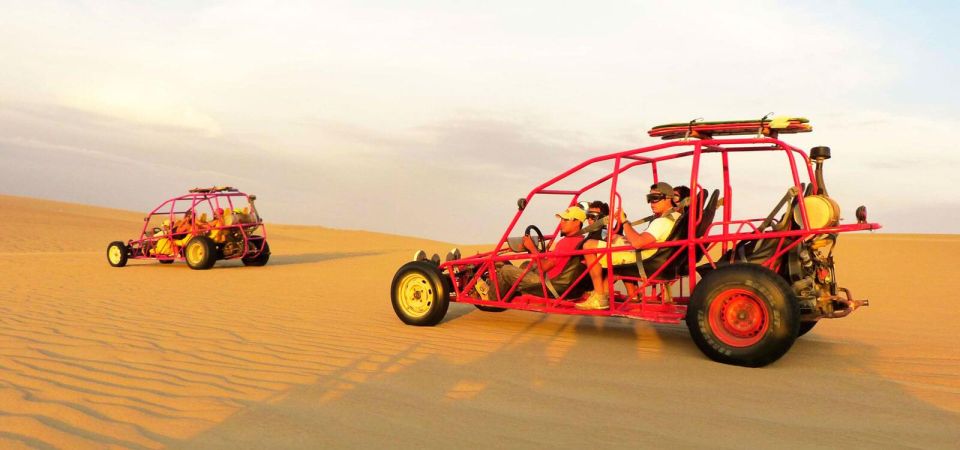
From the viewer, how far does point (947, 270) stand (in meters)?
14.0

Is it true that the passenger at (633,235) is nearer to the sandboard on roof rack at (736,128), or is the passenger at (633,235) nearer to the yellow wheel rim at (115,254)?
the sandboard on roof rack at (736,128)

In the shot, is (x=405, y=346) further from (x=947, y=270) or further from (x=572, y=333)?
(x=947, y=270)

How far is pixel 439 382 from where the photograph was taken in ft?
13.8

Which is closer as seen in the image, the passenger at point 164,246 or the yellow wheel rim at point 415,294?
the yellow wheel rim at point 415,294

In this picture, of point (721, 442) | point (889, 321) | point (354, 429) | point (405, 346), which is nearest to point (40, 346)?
point (405, 346)

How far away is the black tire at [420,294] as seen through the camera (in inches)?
250

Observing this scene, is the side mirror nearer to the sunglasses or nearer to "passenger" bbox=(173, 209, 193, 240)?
the sunglasses

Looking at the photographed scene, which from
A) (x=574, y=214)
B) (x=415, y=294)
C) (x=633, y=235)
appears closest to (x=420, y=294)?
(x=415, y=294)

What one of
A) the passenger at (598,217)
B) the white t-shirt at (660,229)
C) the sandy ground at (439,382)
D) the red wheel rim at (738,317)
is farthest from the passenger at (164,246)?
the red wheel rim at (738,317)

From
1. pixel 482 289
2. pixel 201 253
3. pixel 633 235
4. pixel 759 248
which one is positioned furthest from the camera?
pixel 201 253

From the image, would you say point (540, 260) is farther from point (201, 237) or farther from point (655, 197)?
point (201, 237)

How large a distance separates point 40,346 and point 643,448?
476 centimetres

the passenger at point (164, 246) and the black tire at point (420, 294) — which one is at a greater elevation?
the passenger at point (164, 246)

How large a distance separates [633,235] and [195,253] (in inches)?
436
